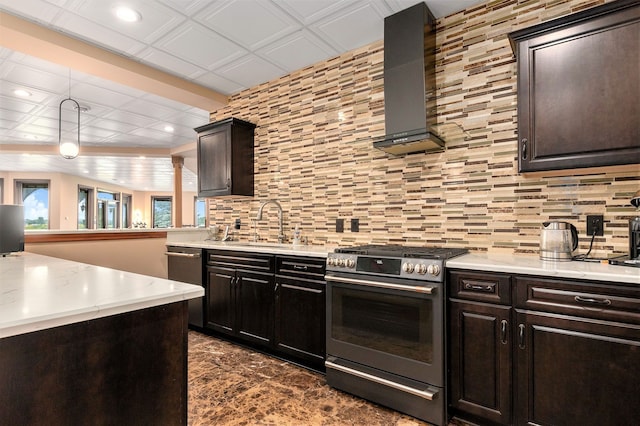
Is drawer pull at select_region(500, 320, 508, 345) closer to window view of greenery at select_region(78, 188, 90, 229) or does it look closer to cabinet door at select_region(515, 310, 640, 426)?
cabinet door at select_region(515, 310, 640, 426)

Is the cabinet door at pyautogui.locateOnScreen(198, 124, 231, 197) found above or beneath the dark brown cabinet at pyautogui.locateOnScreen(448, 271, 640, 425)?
above

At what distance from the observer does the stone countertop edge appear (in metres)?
1.50

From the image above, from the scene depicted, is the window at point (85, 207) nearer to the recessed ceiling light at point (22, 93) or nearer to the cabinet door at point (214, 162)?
the recessed ceiling light at point (22, 93)

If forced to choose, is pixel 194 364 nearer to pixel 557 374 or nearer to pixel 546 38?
pixel 557 374

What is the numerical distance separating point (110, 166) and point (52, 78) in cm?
576

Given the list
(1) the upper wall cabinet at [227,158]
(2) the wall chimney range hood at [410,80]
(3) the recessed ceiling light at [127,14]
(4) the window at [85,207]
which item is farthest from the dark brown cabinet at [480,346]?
(4) the window at [85,207]

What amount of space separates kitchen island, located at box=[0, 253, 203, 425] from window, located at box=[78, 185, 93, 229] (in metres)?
10.9

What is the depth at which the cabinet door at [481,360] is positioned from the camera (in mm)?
1776

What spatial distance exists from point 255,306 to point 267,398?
854 millimetres

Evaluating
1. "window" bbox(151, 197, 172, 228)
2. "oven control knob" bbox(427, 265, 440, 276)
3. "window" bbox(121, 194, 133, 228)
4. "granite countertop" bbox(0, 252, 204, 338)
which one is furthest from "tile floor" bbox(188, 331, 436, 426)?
"window" bbox(151, 197, 172, 228)

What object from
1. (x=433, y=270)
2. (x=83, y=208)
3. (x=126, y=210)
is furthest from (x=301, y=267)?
(x=126, y=210)

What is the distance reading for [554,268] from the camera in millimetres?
1661

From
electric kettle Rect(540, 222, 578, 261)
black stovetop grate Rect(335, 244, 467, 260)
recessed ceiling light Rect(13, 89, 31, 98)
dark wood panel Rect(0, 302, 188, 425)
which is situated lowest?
dark wood panel Rect(0, 302, 188, 425)

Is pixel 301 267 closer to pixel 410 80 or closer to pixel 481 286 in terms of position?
pixel 481 286
